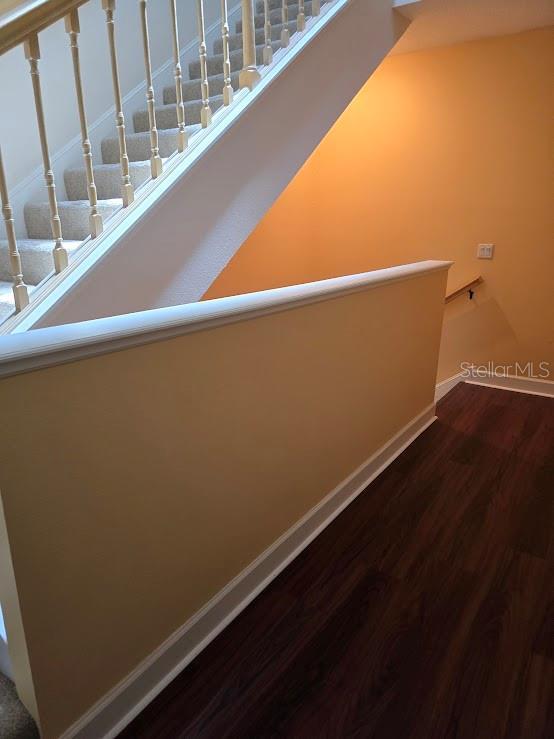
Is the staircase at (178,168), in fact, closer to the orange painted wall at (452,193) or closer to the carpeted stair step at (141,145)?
the carpeted stair step at (141,145)

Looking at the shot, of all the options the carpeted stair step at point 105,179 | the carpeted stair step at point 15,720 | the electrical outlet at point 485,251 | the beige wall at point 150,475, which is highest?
the carpeted stair step at point 105,179

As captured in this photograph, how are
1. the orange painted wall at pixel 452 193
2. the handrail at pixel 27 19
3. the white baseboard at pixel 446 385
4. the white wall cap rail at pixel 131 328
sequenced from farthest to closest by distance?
the white baseboard at pixel 446 385
the orange painted wall at pixel 452 193
the handrail at pixel 27 19
the white wall cap rail at pixel 131 328

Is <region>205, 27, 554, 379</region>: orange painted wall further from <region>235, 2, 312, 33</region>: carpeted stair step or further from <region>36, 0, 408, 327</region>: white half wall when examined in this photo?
<region>235, 2, 312, 33</region>: carpeted stair step

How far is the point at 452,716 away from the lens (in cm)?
130

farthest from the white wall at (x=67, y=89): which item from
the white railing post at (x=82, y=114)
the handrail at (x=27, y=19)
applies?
the handrail at (x=27, y=19)

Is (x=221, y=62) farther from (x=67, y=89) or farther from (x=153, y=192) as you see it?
(x=153, y=192)

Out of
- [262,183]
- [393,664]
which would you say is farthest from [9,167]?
[393,664]

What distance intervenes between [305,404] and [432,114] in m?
3.03

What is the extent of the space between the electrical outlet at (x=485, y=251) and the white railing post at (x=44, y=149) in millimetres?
3103

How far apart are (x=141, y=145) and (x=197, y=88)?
0.56 meters

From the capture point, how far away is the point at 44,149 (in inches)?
64.3

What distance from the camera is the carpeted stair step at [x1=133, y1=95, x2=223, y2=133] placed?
2.36 metres

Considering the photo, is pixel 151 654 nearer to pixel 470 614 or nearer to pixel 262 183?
pixel 470 614

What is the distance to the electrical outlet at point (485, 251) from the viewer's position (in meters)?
3.74
